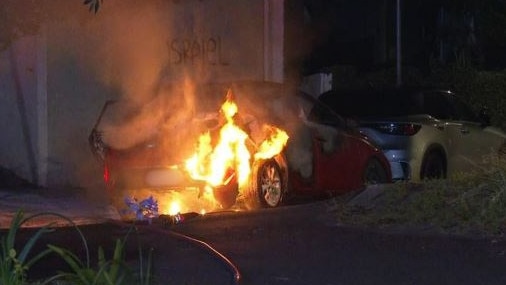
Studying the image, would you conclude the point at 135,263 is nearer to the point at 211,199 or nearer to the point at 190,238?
the point at 190,238

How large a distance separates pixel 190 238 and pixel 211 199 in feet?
8.40

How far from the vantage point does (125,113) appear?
35.7ft

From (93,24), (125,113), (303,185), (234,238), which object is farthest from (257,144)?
(93,24)

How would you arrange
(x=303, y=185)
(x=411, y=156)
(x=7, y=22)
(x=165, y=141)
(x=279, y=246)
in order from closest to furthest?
(x=7, y=22) < (x=279, y=246) < (x=165, y=141) < (x=303, y=185) < (x=411, y=156)

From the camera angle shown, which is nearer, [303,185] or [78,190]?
[303,185]

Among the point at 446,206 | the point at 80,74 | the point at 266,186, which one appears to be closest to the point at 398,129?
the point at 266,186

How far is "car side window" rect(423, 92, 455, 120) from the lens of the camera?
13.6 m

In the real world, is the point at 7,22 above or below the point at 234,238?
above

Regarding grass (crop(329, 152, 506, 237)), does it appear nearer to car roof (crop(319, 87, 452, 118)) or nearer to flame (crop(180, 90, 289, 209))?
flame (crop(180, 90, 289, 209))

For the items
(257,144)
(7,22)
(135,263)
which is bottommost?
(135,263)

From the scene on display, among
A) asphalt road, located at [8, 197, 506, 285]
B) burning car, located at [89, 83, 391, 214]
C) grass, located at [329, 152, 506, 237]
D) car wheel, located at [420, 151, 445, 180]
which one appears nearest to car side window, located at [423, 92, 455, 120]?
car wheel, located at [420, 151, 445, 180]

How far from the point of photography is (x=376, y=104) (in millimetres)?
13594

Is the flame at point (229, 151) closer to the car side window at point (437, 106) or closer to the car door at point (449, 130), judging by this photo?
the car door at point (449, 130)

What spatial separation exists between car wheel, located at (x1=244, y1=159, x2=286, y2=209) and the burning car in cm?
1
